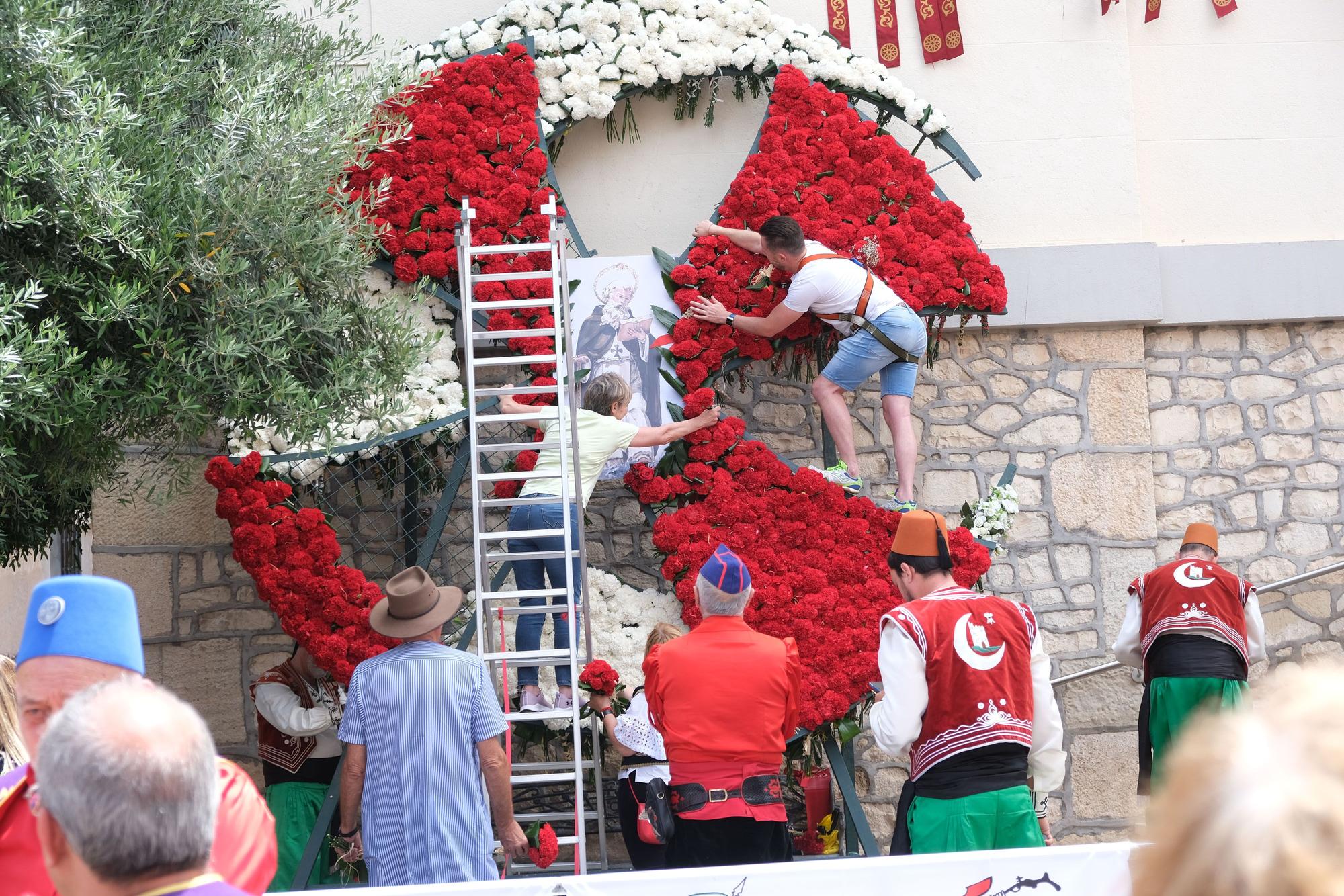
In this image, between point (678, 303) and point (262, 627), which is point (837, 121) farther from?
point (262, 627)

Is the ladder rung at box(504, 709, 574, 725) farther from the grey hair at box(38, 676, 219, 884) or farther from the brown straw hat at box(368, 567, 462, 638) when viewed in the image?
the grey hair at box(38, 676, 219, 884)

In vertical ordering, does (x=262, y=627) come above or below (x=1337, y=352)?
below

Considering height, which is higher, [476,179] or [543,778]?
[476,179]

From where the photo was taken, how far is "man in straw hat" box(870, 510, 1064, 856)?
397 centimetres

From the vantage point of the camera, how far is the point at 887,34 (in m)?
7.57

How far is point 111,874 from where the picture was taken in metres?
1.64

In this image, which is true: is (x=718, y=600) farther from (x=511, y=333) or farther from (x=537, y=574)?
(x=511, y=333)

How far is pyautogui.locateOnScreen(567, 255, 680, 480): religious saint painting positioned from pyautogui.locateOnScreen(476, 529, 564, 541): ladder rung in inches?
38.9

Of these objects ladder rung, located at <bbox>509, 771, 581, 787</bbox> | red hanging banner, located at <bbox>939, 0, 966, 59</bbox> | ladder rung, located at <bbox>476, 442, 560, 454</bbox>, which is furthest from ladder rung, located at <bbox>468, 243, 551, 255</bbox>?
red hanging banner, located at <bbox>939, 0, 966, 59</bbox>

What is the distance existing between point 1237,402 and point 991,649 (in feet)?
14.3

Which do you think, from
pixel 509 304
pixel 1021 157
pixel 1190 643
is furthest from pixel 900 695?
pixel 1021 157

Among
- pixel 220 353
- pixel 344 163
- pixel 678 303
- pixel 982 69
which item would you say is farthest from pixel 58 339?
pixel 982 69

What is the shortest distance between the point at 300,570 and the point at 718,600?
247cm

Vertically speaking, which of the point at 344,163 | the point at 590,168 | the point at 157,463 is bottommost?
the point at 157,463
